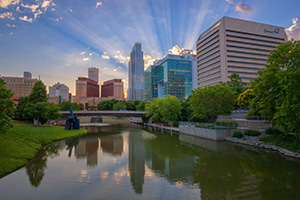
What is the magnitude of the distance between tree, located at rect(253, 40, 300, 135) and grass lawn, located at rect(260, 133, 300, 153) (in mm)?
1790

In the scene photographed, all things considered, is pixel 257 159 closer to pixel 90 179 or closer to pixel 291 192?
Result: pixel 291 192

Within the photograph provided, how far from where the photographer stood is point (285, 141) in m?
27.7

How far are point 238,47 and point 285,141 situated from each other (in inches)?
4588

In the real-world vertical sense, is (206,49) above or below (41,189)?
above

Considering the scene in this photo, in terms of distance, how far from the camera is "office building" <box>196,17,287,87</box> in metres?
125

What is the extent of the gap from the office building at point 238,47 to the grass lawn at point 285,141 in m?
97.7

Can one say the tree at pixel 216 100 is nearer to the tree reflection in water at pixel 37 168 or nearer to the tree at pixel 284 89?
the tree at pixel 284 89

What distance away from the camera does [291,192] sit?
45.7ft

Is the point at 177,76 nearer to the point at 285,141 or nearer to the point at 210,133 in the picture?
the point at 210,133

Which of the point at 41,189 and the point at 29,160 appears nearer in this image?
the point at 41,189

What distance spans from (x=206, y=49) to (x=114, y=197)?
14579 centimetres

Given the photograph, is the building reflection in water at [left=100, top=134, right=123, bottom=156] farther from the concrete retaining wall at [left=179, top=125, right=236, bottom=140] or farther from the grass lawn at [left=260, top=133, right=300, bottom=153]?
the grass lawn at [left=260, top=133, right=300, bottom=153]

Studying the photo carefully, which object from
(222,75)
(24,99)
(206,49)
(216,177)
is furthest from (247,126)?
(206,49)

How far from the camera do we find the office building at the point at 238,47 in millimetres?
124688
